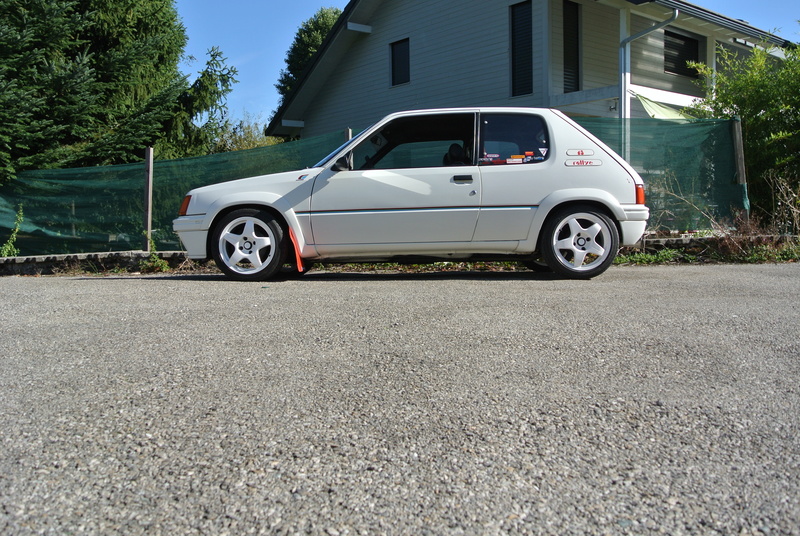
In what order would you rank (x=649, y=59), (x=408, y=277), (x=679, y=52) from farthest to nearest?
(x=679, y=52)
(x=649, y=59)
(x=408, y=277)

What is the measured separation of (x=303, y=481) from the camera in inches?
82.7

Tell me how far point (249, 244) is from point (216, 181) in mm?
3082

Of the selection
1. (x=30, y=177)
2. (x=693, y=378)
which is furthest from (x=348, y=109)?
(x=693, y=378)

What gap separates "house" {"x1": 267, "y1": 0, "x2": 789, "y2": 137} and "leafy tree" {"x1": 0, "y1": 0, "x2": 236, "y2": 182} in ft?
17.4

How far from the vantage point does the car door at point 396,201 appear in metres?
6.70

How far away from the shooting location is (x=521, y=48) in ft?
51.0

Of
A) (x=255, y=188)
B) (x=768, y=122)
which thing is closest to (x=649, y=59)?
(x=768, y=122)

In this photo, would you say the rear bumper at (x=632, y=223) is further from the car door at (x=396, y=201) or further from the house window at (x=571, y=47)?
the house window at (x=571, y=47)

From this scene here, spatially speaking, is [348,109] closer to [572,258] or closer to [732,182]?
[732,182]

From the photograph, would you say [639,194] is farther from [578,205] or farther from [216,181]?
[216,181]

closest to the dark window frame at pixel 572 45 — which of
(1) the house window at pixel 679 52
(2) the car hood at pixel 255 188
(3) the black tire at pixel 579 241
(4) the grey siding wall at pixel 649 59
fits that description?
(4) the grey siding wall at pixel 649 59

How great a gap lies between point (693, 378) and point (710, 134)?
7.52 meters

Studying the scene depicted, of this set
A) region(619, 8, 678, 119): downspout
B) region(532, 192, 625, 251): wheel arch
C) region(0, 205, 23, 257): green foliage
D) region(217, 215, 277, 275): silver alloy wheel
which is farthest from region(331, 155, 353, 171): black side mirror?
region(619, 8, 678, 119): downspout

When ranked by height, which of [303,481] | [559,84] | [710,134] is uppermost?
[559,84]
